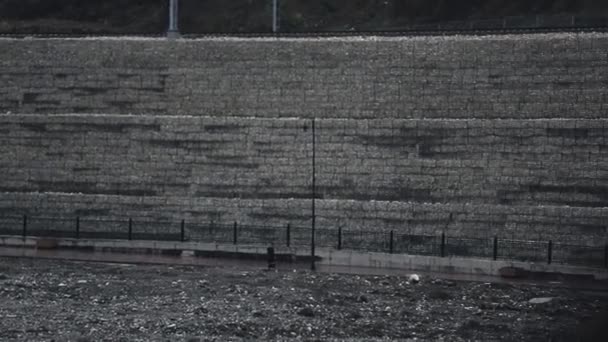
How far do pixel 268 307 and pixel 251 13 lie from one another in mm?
34532

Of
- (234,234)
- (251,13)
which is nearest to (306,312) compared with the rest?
(234,234)

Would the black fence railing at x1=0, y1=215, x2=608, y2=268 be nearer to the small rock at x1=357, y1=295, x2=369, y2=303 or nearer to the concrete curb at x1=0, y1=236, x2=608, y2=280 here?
the concrete curb at x1=0, y1=236, x2=608, y2=280

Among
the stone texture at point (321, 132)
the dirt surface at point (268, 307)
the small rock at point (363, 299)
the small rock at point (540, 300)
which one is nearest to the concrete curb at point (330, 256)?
the stone texture at point (321, 132)

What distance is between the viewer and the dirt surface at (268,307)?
24.0 metres

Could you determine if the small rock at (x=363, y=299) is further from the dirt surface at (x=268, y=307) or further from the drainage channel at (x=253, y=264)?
the drainage channel at (x=253, y=264)

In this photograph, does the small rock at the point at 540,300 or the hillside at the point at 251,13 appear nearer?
the small rock at the point at 540,300

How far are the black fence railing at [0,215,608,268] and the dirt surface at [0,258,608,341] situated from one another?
10.6ft

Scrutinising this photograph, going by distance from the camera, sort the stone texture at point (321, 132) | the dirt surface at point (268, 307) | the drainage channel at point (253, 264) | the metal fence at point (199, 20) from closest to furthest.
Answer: the dirt surface at point (268, 307) < the drainage channel at point (253, 264) < the stone texture at point (321, 132) < the metal fence at point (199, 20)

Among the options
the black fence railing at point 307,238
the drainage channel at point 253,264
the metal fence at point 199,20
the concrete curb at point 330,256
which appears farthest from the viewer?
the metal fence at point 199,20

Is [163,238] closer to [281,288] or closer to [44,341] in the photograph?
[281,288]

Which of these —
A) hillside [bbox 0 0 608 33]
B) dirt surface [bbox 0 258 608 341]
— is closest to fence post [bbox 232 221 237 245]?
dirt surface [bbox 0 258 608 341]

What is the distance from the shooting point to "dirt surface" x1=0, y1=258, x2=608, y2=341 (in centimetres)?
2402

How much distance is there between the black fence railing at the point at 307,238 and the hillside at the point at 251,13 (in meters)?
18.6

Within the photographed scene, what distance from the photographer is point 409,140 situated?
36781 millimetres
